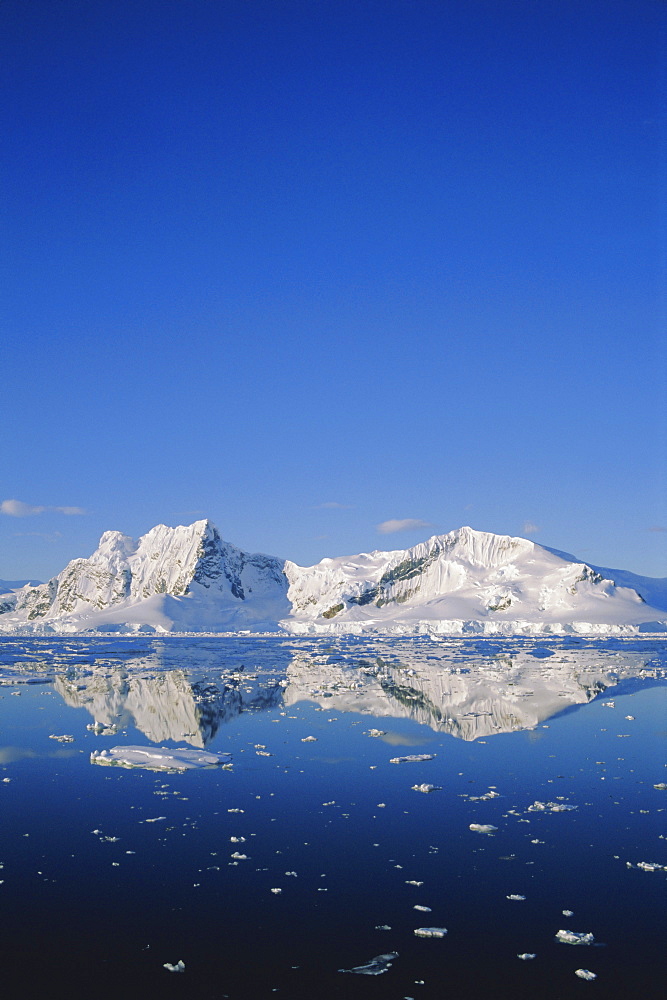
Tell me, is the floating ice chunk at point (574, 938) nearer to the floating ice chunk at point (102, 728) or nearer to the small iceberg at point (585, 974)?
the small iceberg at point (585, 974)

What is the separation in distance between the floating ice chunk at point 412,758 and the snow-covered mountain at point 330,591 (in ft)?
231

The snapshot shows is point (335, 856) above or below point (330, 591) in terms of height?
below

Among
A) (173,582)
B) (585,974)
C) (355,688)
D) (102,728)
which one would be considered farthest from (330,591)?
(585,974)

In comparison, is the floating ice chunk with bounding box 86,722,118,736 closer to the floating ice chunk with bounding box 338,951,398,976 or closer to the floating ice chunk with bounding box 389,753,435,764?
the floating ice chunk with bounding box 389,753,435,764

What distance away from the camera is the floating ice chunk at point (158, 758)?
1436 cm

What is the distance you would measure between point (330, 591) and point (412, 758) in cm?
13136

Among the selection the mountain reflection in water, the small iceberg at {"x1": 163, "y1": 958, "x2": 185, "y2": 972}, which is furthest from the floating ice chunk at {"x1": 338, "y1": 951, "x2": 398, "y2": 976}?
the mountain reflection in water

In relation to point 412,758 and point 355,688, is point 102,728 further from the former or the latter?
point 355,688

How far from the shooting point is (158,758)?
14.8 metres

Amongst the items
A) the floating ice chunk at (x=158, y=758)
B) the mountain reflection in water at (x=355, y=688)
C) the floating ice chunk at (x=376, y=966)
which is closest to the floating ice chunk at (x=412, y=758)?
the mountain reflection in water at (x=355, y=688)

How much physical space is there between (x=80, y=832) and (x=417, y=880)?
5036 mm

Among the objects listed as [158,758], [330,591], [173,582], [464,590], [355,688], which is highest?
[173,582]

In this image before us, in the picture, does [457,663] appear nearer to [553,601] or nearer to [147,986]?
[147,986]

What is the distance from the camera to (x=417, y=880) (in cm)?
864
